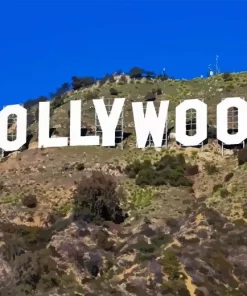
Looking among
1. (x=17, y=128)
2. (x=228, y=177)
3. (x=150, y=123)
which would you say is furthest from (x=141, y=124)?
(x=17, y=128)

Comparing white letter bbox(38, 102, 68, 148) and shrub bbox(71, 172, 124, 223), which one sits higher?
white letter bbox(38, 102, 68, 148)

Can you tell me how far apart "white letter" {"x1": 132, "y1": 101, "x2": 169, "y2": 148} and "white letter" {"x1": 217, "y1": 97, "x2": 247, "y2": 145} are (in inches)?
197

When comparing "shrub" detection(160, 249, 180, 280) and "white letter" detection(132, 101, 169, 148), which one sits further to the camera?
"white letter" detection(132, 101, 169, 148)

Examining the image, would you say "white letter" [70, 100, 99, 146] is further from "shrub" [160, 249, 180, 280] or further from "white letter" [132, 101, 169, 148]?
"shrub" [160, 249, 180, 280]

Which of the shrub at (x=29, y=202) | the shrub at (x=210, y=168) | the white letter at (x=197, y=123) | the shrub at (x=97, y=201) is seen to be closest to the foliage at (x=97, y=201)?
the shrub at (x=97, y=201)

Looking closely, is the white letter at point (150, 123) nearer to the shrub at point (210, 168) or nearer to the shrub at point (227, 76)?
the shrub at point (210, 168)

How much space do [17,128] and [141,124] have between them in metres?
12.6

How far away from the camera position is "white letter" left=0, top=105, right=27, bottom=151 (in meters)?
87.6

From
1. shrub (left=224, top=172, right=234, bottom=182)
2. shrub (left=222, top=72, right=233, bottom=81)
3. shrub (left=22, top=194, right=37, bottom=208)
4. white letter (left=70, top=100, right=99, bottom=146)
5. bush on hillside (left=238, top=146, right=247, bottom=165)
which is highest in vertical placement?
shrub (left=222, top=72, right=233, bottom=81)

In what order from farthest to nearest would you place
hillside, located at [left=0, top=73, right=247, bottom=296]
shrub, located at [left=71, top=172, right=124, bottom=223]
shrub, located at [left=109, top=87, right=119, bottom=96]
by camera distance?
shrub, located at [left=109, top=87, right=119, bottom=96] → shrub, located at [left=71, top=172, right=124, bottom=223] → hillside, located at [left=0, top=73, right=247, bottom=296]

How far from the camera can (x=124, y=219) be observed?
72.6 m

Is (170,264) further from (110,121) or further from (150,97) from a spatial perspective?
(150,97)

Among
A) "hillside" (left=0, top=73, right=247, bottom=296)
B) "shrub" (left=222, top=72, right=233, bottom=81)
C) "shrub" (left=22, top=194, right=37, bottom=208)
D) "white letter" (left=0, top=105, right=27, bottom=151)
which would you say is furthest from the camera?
"shrub" (left=222, top=72, right=233, bottom=81)

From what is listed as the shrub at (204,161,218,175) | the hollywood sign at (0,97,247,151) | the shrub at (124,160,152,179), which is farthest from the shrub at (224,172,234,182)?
the shrub at (124,160,152,179)
